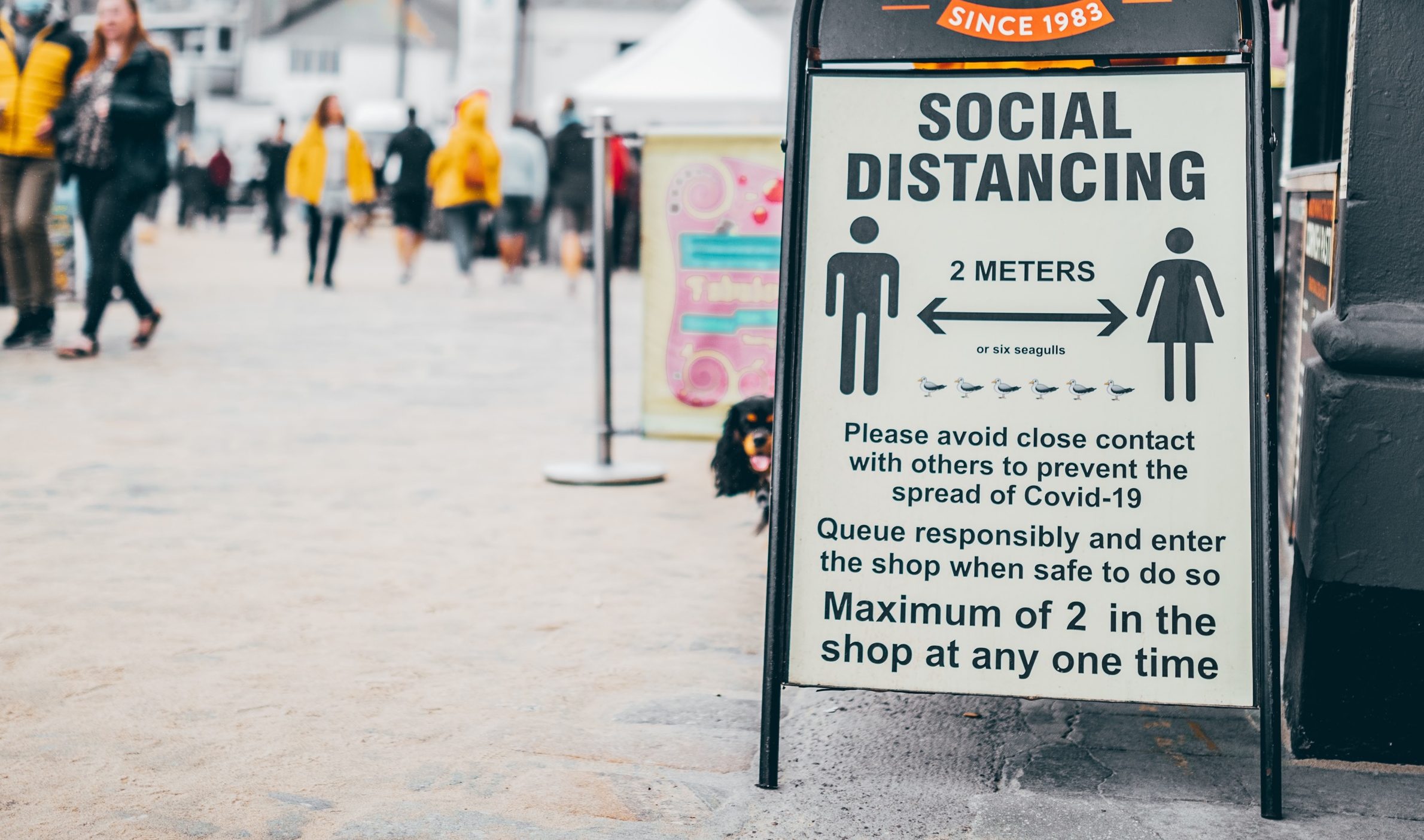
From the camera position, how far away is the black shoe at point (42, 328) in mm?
9570

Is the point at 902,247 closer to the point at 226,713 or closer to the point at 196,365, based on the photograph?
the point at 226,713

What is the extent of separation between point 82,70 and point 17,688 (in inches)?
243

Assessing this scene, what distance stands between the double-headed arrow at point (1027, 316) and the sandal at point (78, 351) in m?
7.33

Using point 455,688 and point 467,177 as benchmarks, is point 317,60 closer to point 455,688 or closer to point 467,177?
point 467,177

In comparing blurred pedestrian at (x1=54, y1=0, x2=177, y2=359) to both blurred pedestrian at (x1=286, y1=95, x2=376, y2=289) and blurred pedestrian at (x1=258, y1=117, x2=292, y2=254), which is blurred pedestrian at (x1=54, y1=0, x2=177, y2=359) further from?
blurred pedestrian at (x1=258, y1=117, x2=292, y2=254)

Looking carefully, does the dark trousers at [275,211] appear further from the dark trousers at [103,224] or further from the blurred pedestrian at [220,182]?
the dark trousers at [103,224]

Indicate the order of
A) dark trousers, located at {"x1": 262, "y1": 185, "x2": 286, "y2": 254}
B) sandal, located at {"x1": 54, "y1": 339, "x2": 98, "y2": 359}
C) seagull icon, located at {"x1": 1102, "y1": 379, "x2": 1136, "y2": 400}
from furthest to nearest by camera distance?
dark trousers, located at {"x1": 262, "y1": 185, "x2": 286, "y2": 254}, sandal, located at {"x1": 54, "y1": 339, "x2": 98, "y2": 359}, seagull icon, located at {"x1": 1102, "y1": 379, "x2": 1136, "y2": 400}

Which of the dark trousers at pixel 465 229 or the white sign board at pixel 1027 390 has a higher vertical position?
the dark trousers at pixel 465 229

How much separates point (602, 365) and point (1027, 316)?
3.35 meters

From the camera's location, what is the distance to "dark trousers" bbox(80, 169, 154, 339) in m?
8.87

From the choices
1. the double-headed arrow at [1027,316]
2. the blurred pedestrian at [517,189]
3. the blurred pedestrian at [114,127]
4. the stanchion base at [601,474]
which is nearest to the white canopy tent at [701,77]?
the blurred pedestrian at [517,189]

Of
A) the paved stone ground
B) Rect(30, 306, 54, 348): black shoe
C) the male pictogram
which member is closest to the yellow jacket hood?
Rect(30, 306, 54, 348): black shoe

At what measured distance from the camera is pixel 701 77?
59.8 feet

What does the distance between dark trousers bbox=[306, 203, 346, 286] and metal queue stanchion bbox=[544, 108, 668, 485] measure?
10295mm
